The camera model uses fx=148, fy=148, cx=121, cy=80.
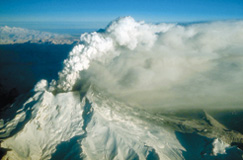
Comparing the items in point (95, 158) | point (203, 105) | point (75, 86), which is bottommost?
point (203, 105)

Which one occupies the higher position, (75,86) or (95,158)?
(75,86)

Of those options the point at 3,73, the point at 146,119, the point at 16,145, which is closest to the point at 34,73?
the point at 3,73

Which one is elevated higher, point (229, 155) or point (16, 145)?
point (16, 145)

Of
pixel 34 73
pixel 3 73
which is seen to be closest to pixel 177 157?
pixel 34 73

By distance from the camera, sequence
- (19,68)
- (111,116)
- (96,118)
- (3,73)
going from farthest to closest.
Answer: (19,68)
(3,73)
(111,116)
(96,118)

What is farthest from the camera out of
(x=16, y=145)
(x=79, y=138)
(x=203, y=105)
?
(x=203, y=105)

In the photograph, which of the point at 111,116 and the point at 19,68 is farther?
the point at 19,68

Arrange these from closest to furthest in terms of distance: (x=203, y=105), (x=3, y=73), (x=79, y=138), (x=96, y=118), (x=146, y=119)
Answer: (x=79, y=138) → (x=96, y=118) → (x=146, y=119) → (x=203, y=105) → (x=3, y=73)

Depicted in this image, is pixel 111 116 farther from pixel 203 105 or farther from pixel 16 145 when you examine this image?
pixel 203 105

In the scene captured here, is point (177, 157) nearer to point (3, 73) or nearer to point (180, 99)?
point (180, 99)

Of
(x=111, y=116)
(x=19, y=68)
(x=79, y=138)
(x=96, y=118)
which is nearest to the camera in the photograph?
(x=79, y=138)
